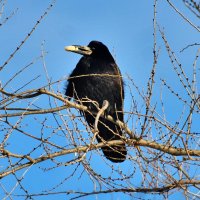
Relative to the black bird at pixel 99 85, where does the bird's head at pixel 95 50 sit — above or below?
above

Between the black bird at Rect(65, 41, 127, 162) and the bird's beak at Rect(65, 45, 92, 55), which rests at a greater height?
the bird's beak at Rect(65, 45, 92, 55)

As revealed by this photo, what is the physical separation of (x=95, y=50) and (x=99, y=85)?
689 mm

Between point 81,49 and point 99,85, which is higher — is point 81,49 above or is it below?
above

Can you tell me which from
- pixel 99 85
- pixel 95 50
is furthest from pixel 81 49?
pixel 99 85

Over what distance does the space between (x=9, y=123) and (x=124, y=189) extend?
1.43 m

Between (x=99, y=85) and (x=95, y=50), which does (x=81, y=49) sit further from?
(x=99, y=85)

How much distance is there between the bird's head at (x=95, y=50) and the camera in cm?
805

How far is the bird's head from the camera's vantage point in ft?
26.4

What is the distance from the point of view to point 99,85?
7.70 m

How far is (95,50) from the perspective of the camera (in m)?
8.13

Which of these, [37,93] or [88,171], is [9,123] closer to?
[37,93]

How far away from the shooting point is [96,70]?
7855 mm

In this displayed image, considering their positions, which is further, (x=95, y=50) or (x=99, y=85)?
(x=95, y=50)

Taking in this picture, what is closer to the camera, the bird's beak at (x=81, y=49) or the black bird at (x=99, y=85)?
the black bird at (x=99, y=85)
